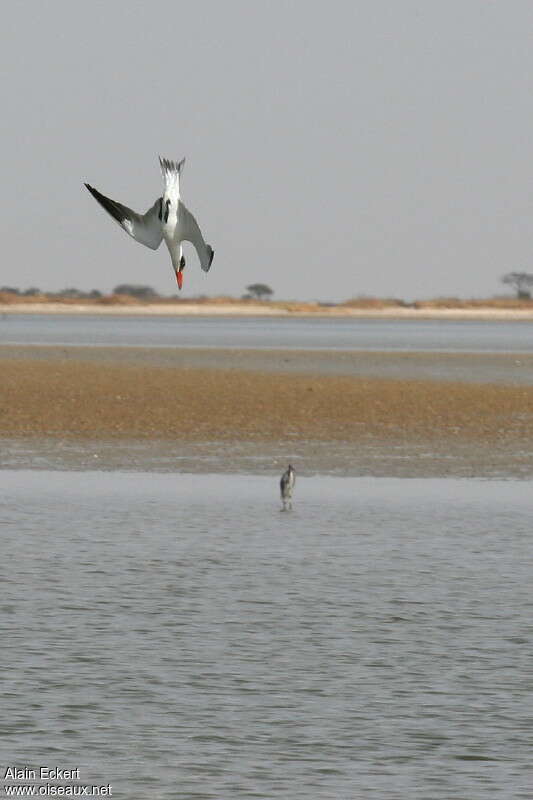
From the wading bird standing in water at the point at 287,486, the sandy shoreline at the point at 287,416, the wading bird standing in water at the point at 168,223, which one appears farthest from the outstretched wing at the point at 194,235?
the sandy shoreline at the point at 287,416

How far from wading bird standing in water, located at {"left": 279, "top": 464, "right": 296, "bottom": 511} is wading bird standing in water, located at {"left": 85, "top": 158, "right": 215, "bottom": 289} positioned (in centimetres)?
1476

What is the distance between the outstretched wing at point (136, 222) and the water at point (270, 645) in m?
3.81

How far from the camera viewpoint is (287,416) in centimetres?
3738

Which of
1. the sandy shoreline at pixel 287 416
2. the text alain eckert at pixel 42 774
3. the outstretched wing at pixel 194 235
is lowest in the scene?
the text alain eckert at pixel 42 774

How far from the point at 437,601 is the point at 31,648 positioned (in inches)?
172

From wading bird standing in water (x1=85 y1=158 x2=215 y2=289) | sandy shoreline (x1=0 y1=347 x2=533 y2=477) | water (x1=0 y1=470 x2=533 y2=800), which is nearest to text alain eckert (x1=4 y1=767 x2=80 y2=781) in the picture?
water (x1=0 y1=470 x2=533 y2=800)

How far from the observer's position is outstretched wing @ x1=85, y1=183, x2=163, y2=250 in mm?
8375

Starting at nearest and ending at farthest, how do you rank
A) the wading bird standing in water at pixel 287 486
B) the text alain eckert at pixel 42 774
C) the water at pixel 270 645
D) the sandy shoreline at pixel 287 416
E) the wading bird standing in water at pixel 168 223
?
the wading bird standing in water at pixel 168 223 < the text alain eckert at pixel 42 774 < the water at pixel 270 645 < the wading bird standing in water at pixel 287 486 < the sandy shoreline at pixel 287 416

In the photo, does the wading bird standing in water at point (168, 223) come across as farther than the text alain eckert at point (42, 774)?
No

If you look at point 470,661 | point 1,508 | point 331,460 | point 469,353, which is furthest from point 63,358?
point 470,661

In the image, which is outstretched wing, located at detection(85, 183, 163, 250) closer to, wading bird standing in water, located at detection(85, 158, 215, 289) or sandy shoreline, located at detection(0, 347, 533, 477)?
wading bird standing in water, located at detection(85, 158, 215, 289)

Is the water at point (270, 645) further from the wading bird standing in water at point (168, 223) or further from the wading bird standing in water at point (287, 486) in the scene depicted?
the wading bird standing in water at point (168, 223)

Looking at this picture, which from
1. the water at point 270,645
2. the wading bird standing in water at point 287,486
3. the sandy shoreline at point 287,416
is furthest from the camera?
the sandy shoreline at point 287,416

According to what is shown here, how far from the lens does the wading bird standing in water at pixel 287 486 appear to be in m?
23.3
